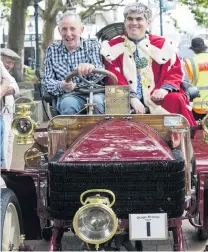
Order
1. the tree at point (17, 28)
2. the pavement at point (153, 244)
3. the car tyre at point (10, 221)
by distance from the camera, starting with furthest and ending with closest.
Result: the tree at point (17, 28) → the pavement at point (153, 244) → the car tyre at point (10, 221)

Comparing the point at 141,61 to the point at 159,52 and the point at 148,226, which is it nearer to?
the point at 159,52

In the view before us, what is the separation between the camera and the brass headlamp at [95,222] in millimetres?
3336

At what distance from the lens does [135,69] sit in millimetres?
5109

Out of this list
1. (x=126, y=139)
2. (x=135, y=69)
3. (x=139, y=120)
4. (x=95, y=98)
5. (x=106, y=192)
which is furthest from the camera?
(x=135, y=69)

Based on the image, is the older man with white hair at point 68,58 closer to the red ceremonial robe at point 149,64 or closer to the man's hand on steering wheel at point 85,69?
the red ceremonial robe at point 149,64

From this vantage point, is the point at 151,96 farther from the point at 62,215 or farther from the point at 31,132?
the point at 62,215

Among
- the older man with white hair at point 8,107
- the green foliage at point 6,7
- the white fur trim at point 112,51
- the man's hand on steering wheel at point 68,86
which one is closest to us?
the man's hand on steering wheel at point 68,86

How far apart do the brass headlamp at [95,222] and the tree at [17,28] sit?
48.7 feet

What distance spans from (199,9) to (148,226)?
24.5m

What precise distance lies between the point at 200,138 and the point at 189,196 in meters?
1.00

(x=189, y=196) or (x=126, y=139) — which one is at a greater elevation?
(x=126, y=139)

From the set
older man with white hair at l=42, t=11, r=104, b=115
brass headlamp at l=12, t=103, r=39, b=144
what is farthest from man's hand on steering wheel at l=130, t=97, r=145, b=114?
brass headlamp at l=12, t=103, r=39, b=144

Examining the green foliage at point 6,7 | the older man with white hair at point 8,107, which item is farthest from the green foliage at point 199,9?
the older man with white hair at point 8,107

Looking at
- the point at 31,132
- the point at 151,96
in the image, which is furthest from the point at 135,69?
the point at 31,132
